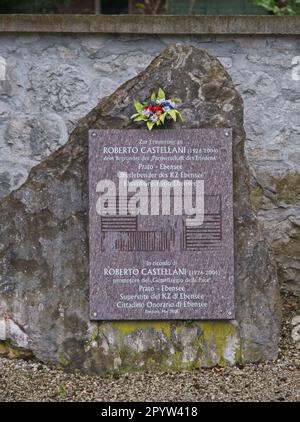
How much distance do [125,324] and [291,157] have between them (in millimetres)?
1785

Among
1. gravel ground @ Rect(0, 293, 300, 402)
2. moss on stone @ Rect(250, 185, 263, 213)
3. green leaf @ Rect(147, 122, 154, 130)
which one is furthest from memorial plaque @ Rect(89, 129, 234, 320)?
moss on stone @ Rect(250, 185, 263, 213)

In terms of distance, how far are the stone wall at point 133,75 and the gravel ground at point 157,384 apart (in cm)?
132

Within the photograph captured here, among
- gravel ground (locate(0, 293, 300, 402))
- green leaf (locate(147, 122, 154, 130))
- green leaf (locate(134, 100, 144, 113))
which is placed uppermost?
green leaf (locate(134, 100, 144, 113))

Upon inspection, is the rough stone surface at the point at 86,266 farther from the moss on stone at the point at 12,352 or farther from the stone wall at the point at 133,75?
the stone wall at the point at 133,75

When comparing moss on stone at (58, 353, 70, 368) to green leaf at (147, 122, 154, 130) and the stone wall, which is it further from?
the stone wall

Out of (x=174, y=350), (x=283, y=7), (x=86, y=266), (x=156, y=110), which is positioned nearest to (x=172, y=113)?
(x=156, y=110)

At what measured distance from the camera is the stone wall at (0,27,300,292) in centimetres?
574

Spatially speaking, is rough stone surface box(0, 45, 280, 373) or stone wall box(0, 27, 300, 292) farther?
stone wall box(0, 27, 300, 292)

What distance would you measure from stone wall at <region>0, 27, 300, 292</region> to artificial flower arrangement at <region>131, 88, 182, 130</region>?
46.0 inches

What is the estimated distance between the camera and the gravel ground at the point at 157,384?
4305 millimetres

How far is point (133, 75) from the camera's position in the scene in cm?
575

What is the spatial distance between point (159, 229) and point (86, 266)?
413 mm

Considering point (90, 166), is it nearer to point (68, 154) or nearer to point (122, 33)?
point (68, 154)
